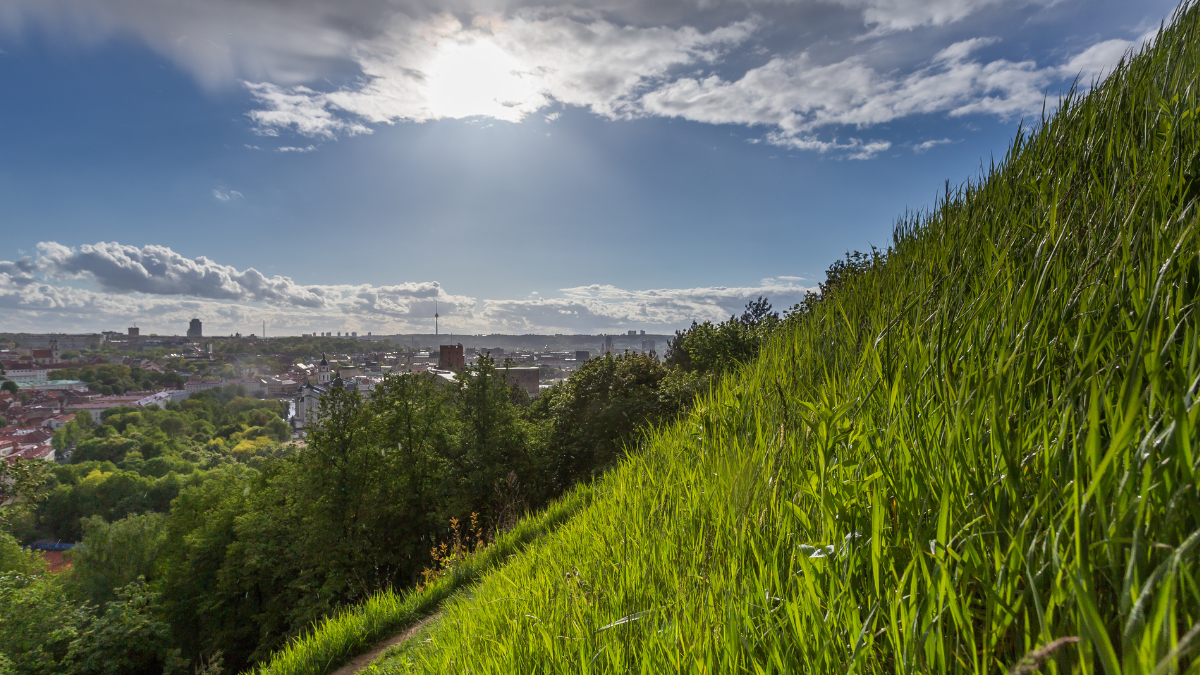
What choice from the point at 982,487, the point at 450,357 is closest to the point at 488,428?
the point at 982,487

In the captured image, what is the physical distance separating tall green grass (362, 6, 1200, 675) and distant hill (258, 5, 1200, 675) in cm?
1

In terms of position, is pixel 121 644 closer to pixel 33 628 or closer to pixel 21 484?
pixel 33 628

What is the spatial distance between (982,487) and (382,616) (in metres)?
6.28

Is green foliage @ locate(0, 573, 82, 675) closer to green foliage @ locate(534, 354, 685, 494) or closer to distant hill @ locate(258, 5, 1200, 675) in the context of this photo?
green foliage @ locate(534, 354, 685, 494)

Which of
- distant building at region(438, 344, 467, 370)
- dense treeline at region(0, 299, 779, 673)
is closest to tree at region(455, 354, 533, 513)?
dense treeline at region(0, 299, 779, 673)

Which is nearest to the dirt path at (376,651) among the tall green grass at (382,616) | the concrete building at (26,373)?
the tall green grass at (382,616)

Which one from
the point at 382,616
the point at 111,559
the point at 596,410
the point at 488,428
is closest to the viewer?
the point at 382,616

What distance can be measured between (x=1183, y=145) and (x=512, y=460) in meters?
24.9

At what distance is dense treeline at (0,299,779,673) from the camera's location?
65.9ft

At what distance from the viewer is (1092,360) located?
997 mm

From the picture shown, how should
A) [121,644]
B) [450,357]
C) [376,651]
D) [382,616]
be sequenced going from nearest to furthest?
[376,651] → [382,616] → [121,644] → [450,357]

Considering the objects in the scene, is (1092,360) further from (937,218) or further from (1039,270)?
(937,218)

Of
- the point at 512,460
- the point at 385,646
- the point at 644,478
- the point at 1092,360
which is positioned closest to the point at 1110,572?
the point at 1092,360

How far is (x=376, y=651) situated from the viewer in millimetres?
5152
